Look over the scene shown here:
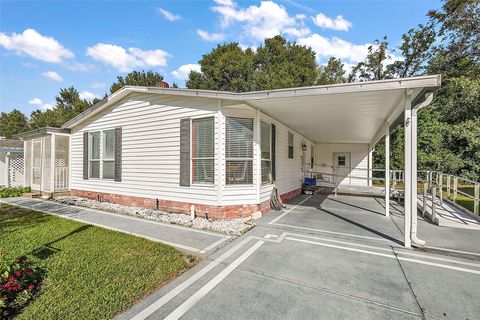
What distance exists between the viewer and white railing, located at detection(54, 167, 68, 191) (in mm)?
9656

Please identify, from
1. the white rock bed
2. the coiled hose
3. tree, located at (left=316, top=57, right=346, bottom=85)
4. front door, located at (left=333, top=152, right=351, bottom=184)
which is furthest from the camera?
tree, located at (left=316, top=57, right=346, bottom=85)

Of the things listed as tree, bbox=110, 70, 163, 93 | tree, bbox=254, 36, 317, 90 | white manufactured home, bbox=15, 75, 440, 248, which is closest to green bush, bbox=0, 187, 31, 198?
white manufactured home, bbox=15, 75, 440, 248

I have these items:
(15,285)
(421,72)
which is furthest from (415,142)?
(421,72)

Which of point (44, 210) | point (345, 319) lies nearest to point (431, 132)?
point (345, 319)

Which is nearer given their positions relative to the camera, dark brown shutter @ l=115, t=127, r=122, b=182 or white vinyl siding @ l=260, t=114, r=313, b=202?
white vinyl siding @ l=260, t=114, r=313, b=202

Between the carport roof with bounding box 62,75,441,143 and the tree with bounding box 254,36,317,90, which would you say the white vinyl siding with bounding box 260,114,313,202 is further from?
the tree with bounding box 254,36,317,90

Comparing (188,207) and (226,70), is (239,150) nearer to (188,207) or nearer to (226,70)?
(188,207)

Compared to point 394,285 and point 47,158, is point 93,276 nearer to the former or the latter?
point 394,285

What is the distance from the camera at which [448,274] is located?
3234 millimetres

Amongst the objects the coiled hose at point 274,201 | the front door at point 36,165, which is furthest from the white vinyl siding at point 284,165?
the front door at point 36,165

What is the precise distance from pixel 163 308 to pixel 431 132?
20.5 meters

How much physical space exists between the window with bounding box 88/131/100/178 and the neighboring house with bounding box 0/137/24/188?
7.26m

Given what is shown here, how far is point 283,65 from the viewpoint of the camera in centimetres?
2327

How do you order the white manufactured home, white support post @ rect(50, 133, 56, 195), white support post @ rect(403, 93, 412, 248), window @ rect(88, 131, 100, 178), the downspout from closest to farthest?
the downspout < white support post @ rect(403, 93, 412, 248) < the white manufactured home < window @ rect(88, 131, 100, 178) < white support post @ rect(50, 133, 56, 195)
